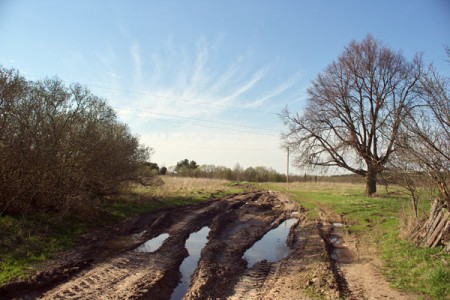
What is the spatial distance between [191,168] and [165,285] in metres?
62.7

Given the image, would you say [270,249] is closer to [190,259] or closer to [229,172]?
[190,259]

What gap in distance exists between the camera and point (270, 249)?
35.2 ft

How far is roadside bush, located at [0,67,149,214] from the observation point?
436 inches

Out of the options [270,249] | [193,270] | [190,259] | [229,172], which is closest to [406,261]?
[270,249]

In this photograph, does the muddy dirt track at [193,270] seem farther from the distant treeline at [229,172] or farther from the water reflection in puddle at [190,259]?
the distant treeline at [229,172]

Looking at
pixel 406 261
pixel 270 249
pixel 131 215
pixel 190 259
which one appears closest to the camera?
pixel 406 261

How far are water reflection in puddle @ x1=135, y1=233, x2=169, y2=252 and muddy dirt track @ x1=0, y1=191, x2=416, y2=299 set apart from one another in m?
0.16

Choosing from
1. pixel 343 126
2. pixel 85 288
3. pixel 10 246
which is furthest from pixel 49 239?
pixel 343 126

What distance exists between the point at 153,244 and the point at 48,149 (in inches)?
195

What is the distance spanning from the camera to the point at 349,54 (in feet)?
89.0

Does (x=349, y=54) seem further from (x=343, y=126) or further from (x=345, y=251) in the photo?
(x=345, y=251)

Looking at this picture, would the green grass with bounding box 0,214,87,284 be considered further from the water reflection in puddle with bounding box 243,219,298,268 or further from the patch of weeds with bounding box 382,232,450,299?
the patch of weeds with bounding box 382,232,450,299

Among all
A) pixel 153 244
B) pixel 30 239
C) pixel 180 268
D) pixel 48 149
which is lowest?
pixel 180 268

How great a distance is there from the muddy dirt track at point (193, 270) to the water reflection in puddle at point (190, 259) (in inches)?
3.2
